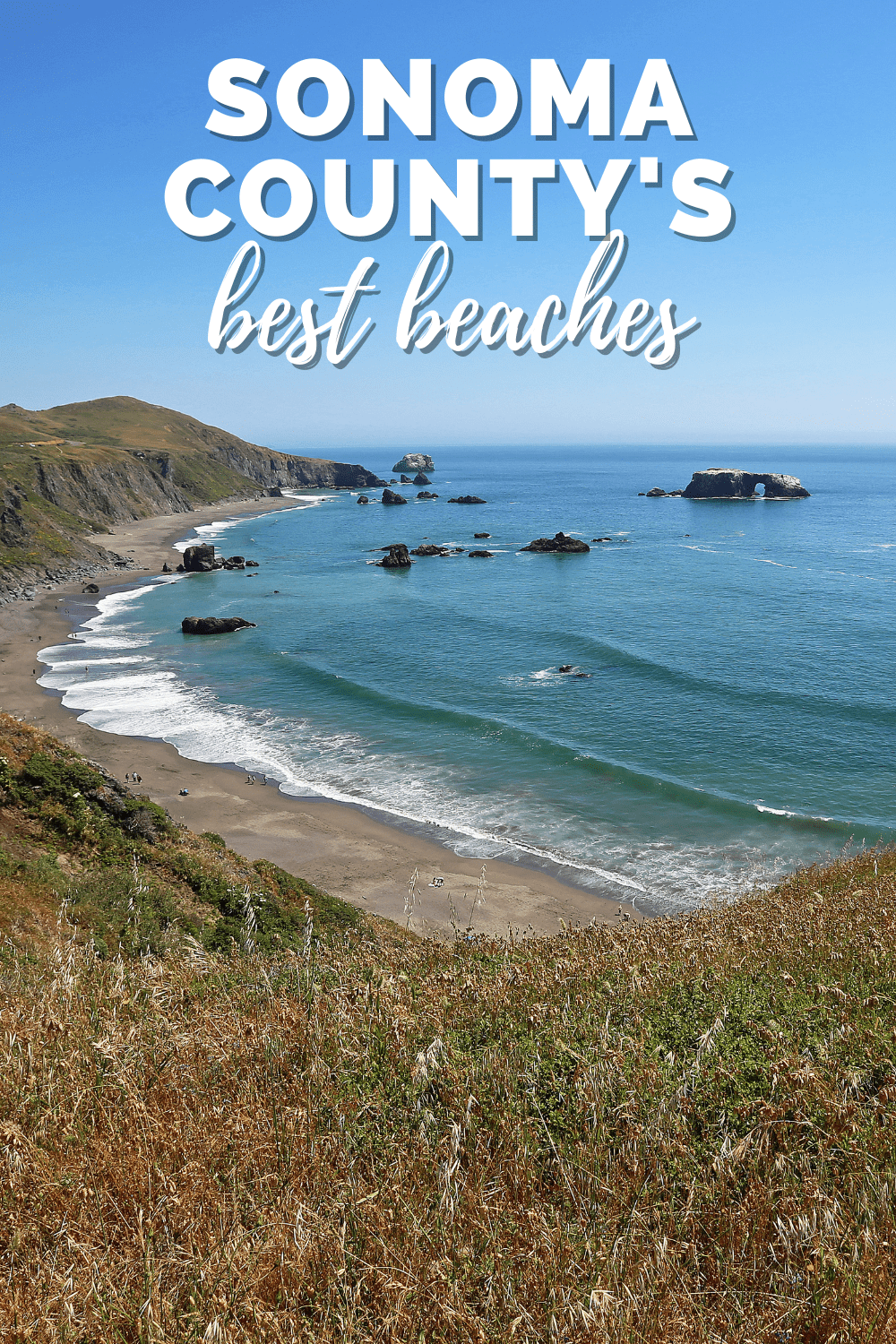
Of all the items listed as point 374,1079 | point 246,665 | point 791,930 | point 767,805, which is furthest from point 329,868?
point 246,665

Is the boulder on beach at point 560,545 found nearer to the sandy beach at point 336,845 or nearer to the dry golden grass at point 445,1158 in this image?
the sandy beach at point 336,845

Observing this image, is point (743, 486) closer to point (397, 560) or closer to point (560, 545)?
point (560, 545)

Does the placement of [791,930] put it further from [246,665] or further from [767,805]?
[246,665]

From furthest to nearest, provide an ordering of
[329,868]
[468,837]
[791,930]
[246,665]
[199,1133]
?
[246,665], [468,837], [329,868], [791,930], [199,1133]

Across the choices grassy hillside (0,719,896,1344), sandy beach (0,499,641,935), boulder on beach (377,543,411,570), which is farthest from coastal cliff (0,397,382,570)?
grassy hillside (0,719,896,1344)

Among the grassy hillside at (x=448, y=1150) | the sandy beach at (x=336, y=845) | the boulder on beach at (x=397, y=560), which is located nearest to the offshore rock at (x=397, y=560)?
the boulder on beach at (x=397, y=560)

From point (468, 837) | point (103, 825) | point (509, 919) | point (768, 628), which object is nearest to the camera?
point (103, 825)

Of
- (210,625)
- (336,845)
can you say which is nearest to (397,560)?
(210,625)
